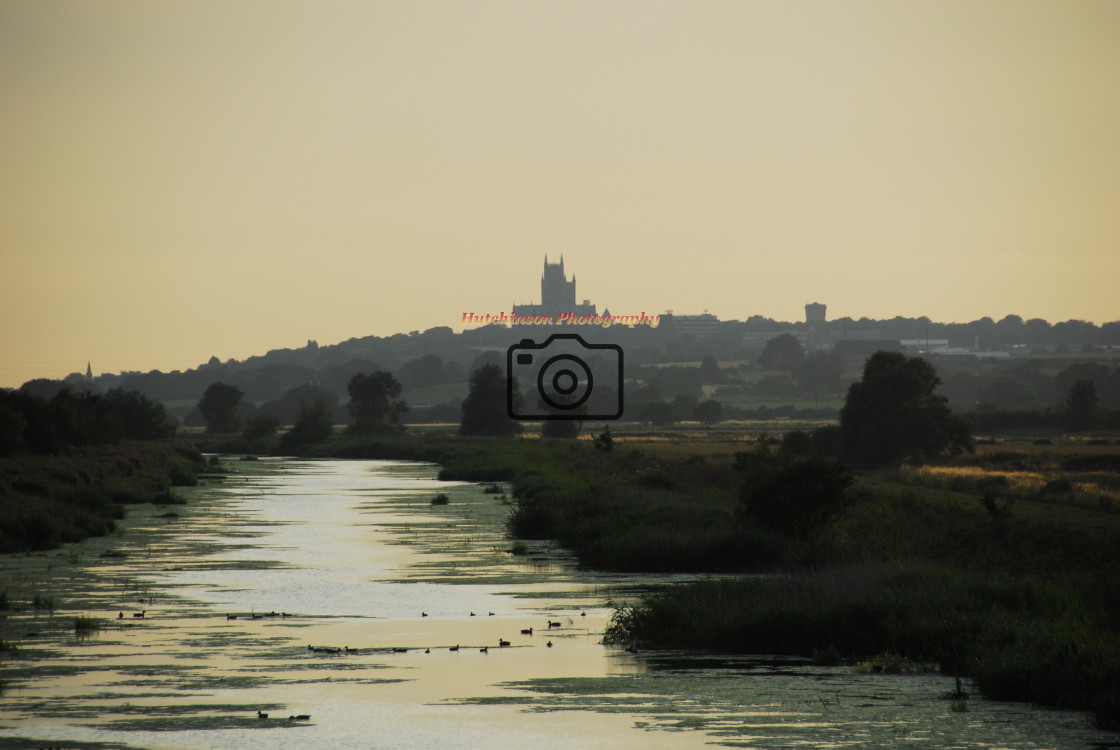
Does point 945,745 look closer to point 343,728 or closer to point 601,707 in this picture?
point 601,707

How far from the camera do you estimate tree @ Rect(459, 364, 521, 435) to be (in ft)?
472

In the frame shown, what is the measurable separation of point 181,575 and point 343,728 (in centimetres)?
1905

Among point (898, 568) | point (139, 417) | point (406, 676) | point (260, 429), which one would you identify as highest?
point (139, 417)

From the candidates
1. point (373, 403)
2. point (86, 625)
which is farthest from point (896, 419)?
point (373, 403)


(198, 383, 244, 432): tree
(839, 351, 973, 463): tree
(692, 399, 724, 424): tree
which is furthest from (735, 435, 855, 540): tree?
(198, 383, 244, 432): tree

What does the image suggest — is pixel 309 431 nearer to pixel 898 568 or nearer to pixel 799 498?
pixel 799 498

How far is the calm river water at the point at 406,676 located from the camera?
59.1 ft

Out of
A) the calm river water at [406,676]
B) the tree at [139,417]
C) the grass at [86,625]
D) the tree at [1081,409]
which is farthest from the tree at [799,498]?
the tree at [139,417]

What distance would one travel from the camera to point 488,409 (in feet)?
472

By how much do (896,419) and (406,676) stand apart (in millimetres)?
65065

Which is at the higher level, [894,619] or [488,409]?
[488,409]

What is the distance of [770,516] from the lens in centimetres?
3888

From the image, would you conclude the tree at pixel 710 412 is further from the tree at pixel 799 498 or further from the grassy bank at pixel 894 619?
the grassy bank at pixel 894 619

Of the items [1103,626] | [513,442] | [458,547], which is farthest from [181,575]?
[513,442]
